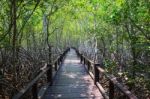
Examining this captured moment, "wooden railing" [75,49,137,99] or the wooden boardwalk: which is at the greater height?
"wooden railing" [75,49,137,99]

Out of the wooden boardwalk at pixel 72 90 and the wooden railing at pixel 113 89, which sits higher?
the wooden railing at pixel 113 89

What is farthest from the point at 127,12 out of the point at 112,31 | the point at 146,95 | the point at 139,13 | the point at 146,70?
the point at 112,31

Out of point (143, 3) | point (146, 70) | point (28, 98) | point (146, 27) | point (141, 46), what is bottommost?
point (28, 98)

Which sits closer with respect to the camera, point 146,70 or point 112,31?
point 146,70

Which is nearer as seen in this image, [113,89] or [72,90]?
[113,89]

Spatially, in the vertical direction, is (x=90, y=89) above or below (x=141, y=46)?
below

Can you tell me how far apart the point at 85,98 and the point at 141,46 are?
2058 millimetres

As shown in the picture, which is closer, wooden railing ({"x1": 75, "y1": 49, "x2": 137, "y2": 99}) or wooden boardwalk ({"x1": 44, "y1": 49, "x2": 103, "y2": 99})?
wooden railing ({"x1": 75, "y1": 49, "x2": 137, "y2": 99})

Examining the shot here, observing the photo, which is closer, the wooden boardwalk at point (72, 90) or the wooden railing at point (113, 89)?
the wooden railing at point (113, 89)

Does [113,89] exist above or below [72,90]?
above

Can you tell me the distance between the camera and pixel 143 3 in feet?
23.7

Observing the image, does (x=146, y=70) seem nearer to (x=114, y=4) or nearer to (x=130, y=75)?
(x=130, y=75)

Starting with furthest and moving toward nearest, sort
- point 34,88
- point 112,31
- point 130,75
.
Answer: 1. point 112,31
2. point 130,75
3. point 34,88

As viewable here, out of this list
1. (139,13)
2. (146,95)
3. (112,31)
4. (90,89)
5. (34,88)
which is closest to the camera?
(34,88)
